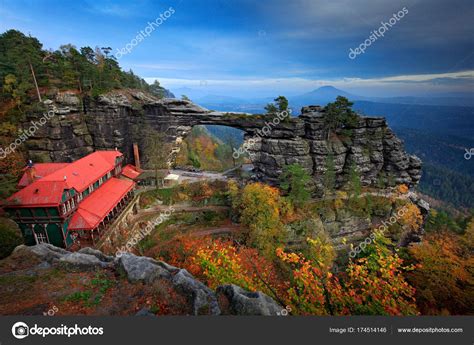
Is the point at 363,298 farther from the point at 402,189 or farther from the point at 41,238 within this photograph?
the point at 402,189

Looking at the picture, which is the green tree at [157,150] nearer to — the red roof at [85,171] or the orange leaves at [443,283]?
the red roof at [85,171]

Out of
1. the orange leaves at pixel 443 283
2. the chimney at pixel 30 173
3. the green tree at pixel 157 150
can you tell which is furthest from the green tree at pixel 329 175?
the chimney at pixel 30 173

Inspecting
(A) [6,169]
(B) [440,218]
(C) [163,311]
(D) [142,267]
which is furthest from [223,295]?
(B) [440,218]

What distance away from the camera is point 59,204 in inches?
552

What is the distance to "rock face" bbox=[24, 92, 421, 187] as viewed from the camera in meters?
25.8

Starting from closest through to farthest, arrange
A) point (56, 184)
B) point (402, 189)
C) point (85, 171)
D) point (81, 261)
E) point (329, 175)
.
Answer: point (81, 261), point (56, 184), point (85, 171), point (329, 175), point (402, 189)

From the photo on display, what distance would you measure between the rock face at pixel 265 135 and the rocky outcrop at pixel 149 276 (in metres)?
19.9

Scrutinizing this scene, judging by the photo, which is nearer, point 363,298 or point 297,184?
point 363,298

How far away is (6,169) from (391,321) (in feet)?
82.3

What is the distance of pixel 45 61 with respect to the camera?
23.4 meters

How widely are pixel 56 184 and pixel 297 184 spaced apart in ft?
68.6

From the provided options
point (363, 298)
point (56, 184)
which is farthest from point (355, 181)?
point (56, 184)

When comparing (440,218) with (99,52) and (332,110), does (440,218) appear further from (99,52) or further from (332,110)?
(99,52)

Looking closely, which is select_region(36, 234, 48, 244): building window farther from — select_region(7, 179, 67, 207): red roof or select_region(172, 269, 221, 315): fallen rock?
select_region(172, 269, 221, 315): fallen rock
